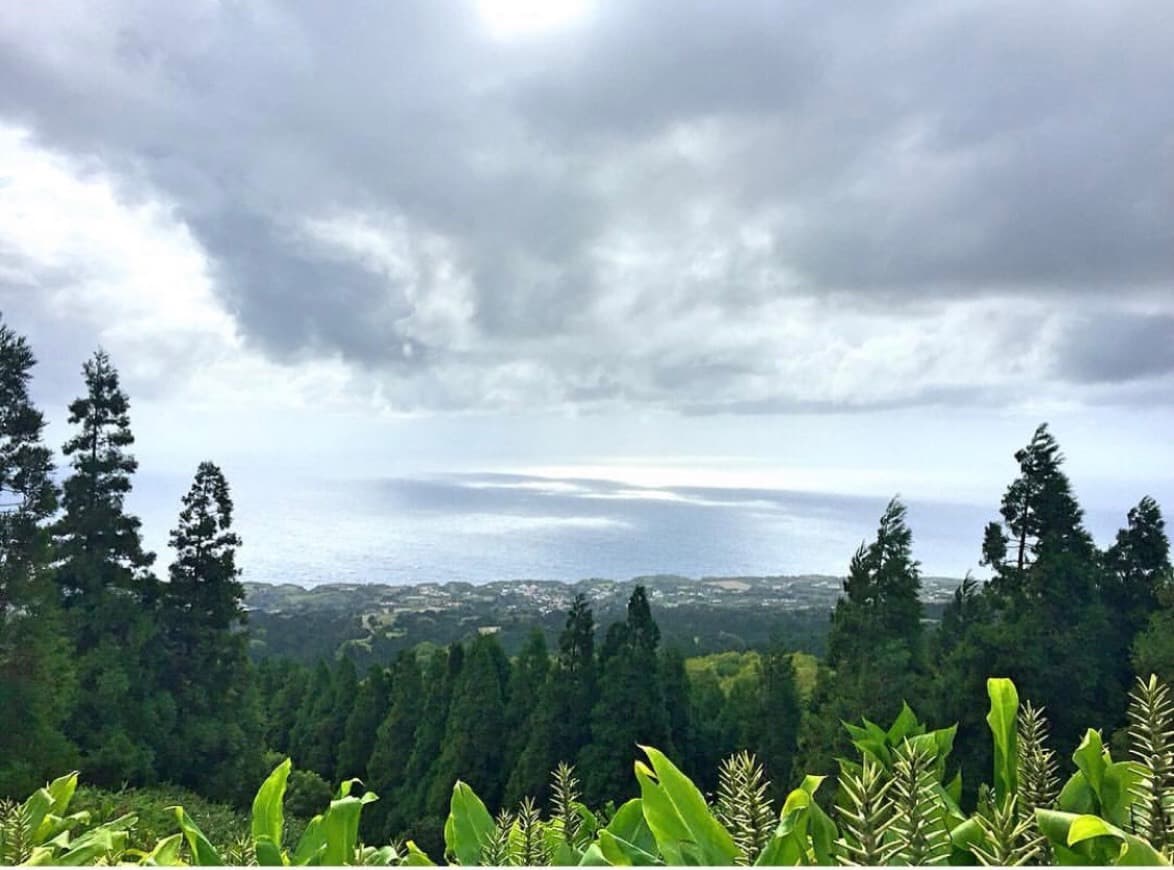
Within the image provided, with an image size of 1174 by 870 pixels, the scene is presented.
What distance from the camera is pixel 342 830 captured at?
3.33 ft

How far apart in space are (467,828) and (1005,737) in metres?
0.76

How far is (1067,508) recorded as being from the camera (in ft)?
33.2

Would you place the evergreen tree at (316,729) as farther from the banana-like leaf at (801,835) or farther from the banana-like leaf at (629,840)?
the banana-like leaf at (801,835)

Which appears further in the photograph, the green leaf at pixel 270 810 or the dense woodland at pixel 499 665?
the dense woodland at pixel 499 665

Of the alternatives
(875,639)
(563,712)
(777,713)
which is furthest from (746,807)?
(777,713)

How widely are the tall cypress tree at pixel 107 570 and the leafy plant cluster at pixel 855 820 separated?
1295cm

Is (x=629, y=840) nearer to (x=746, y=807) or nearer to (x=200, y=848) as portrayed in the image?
(x=746, y=807)

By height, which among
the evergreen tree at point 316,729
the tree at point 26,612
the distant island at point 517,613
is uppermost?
the tree at point 26,612

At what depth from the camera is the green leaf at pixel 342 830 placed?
3.31 ft

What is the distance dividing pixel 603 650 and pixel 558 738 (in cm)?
201

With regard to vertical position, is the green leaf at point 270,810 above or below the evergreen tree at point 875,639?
above

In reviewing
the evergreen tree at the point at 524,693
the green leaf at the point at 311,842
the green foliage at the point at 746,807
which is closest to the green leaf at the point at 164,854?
the green leaf at the point at 311,842

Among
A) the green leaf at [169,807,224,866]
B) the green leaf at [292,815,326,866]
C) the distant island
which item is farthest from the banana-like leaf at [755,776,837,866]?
the distant island

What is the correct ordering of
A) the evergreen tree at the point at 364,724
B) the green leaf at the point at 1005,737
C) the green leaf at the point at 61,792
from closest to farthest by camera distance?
the green leaf at the point at 1005,737
the green leaf at the point at 61,792
the evergreen tree at the point at 364,724
